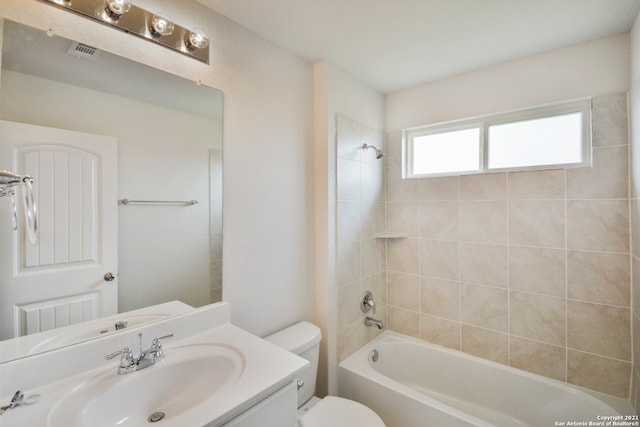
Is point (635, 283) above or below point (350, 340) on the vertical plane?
above

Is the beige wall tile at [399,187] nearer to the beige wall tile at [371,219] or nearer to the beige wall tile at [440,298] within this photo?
the beige wall tile at [371,219]

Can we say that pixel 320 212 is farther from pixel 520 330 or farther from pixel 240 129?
pixel 520 330

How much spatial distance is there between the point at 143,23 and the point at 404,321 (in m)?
2.60

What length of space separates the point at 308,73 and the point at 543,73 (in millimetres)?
1529

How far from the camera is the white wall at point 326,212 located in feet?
6.42

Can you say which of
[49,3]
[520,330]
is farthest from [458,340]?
[49,3]

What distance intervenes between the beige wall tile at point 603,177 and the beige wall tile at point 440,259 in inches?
31.6

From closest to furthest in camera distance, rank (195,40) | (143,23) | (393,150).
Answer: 1. (143,23)
2. (195,40)
3. (393,150)

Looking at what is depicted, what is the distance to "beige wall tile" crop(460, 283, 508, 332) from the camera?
2021 millimetres

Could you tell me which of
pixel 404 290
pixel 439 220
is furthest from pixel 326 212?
pixel 404 290

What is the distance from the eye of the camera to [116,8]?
1086 mm

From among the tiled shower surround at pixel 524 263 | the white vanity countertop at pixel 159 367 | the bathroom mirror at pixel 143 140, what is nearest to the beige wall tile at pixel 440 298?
the tiled shower surround at pixel 524 263

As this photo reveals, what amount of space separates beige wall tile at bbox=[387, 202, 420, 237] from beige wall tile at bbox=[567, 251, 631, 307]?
988 mm

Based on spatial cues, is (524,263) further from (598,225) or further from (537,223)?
(598,225)
